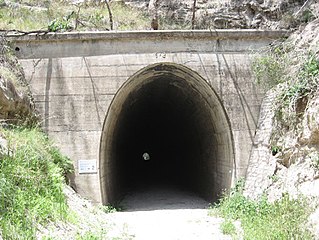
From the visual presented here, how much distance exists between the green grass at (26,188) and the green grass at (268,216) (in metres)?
2.94

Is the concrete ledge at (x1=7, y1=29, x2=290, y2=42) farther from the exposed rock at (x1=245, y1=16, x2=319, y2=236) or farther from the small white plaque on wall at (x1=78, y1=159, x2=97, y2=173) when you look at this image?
the small white plaque on wall at (x1=78, y1=159, x2=97, y2=173)

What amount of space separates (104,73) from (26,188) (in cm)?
399

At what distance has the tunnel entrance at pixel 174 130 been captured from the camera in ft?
31.2

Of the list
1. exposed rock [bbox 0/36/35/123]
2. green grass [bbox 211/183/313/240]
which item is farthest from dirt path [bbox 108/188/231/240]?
exposed rock [bbox 0/36/35/123]

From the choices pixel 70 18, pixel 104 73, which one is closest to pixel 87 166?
pixel 104 73

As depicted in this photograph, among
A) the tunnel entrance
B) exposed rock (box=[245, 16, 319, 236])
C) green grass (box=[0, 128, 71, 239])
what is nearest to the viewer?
green grass (box=[0, 128, 71, 239])

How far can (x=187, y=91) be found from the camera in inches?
439

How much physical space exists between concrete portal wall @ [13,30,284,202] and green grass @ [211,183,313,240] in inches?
50.1

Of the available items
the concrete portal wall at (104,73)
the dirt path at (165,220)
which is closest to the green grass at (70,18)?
the concrete portal wall at (104,73)

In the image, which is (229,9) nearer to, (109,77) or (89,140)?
(109,77)

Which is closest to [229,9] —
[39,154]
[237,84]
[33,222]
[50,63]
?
[237,84]

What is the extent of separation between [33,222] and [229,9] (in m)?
10.7

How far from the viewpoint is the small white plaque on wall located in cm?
870

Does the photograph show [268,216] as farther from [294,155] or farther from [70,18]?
[70,18]
